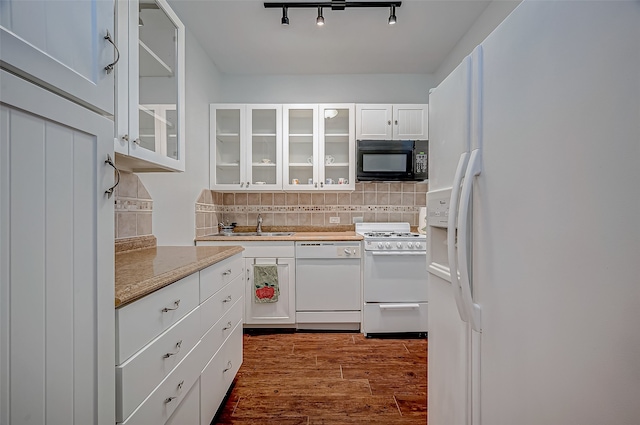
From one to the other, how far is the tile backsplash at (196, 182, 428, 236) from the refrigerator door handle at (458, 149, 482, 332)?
235 centimetres

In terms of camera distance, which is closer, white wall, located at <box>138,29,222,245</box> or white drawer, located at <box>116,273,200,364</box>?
white drawer, located at <box>116,273,200,364</box>

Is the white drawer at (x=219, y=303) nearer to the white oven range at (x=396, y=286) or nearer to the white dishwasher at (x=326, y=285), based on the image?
the white dishwasher at (x=326, y=285)

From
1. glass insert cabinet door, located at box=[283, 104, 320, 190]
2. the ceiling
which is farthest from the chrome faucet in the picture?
the ceiling

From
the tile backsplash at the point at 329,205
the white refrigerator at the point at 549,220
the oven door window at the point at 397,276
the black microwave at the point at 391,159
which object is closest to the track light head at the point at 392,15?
the black microwave at the point at 391,159

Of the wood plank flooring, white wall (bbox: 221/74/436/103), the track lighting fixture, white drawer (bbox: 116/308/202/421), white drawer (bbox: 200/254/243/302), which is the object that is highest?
the track lighting fixture

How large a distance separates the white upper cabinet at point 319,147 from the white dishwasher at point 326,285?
2.28ft

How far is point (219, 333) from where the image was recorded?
60.5 inches

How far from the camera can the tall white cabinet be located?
0.50 m

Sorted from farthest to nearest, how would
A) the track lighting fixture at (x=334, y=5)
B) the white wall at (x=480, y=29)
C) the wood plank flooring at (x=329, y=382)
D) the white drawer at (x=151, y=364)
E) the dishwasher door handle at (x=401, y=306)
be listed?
1. the dishwasher door handle at (x=401, y=306)
2. the track lighting fixture at (x=334, y=5)
3. the white wall at (x=480, y=29)
4. the wood plank flooring at (x=329, y=382)
5. the white drawer at (x=151, y=364)

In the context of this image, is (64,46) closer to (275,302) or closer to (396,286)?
(275,302)

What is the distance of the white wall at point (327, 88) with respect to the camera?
10.6 feet

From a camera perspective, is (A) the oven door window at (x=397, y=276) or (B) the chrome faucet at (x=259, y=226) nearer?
(A) the oven door window at (x=397, y=276)

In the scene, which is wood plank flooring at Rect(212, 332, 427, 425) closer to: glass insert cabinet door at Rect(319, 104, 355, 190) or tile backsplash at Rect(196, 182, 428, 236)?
tile backsplash at Rect(196, 182, 428, 236)

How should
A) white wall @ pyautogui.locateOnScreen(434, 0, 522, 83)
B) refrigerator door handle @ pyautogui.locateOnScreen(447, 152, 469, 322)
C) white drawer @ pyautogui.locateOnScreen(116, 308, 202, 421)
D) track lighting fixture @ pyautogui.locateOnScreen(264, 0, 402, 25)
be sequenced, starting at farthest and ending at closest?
track lighting fixture @ pyautogui.locateOnScreen(264, 0, 402, 25)
white wall @ pyautogui.locateOnScreen(434, 0, 522, 83)
refrigerator door handle @ pyautogui.locateOnScreen(447, 152, 469, 322)
white drawer @ pyautogui.locateOnScreen(116, 308, 202, 421)
